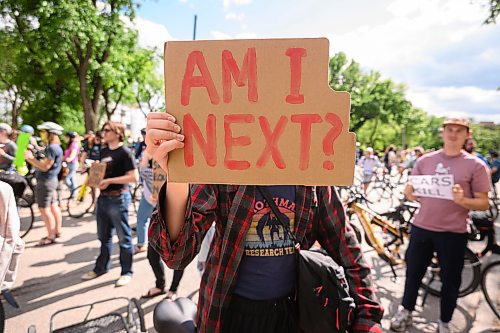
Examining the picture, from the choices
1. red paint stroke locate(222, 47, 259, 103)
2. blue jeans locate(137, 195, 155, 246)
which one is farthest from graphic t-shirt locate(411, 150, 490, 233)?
blue jeans locate(137, 195, 155, 246)

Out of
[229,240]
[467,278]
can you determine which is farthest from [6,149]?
[467,278]

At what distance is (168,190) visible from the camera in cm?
115

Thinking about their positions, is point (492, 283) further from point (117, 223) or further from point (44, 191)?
point (44, 191)

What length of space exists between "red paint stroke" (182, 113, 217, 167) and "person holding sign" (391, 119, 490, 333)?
8.10 feet

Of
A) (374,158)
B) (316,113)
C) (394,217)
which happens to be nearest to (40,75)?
(374,158)

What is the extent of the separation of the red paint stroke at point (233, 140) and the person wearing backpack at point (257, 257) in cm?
25

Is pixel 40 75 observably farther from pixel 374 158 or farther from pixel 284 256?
pixel 284 256

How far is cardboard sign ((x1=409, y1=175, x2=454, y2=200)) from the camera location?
2.72m

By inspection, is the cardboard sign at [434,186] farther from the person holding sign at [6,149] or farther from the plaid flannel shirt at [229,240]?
the person holding sign at [6,149]

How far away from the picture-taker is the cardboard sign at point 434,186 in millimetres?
2717

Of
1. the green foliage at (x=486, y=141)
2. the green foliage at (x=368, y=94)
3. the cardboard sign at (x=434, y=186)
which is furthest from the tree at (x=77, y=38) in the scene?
the green foliage at (x=486, y=141)

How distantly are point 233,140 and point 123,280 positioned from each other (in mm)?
3685

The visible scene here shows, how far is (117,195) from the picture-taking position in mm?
3965

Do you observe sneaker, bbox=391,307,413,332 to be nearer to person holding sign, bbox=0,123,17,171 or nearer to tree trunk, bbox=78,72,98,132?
person holding sign, bbox=0,123,17,171
